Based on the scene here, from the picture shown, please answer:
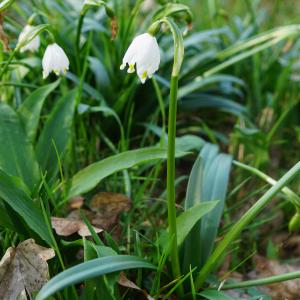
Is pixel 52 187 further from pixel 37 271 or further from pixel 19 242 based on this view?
pixel 37 271

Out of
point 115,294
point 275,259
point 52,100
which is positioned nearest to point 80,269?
point 115,294

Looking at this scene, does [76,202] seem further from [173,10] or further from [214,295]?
[173,10]

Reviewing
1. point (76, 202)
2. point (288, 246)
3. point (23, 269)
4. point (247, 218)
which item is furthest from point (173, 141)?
point (288, 246)

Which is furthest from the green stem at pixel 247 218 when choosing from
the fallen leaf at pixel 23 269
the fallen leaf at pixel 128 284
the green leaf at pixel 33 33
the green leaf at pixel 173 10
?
the green leaf at pixel 33 33

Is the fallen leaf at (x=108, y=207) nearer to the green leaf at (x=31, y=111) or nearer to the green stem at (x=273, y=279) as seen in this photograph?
the green leaf at (x=31, y=111)

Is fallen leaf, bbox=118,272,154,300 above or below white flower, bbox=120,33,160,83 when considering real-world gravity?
below

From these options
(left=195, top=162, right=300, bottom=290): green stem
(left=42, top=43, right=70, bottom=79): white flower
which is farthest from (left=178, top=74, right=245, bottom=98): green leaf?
(left=195, top=162, right=300, bottom=290): green stem

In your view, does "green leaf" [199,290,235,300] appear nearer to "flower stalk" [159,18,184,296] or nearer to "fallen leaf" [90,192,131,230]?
"flower stalk" [159,18,184,296]
